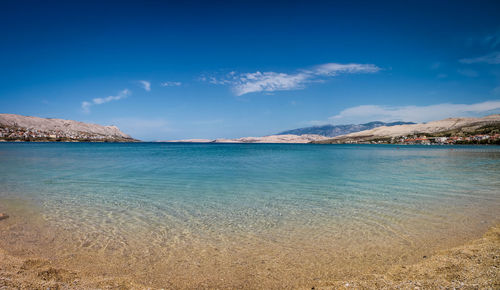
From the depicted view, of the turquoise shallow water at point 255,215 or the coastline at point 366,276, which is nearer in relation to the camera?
the coastline at point 366,276

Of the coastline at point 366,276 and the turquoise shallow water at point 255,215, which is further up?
the coastline at point 366,276

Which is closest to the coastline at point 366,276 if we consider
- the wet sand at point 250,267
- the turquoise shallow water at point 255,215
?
the wet sand at point 250,267

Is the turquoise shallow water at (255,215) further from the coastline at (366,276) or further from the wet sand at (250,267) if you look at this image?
the coastline at (366,276)

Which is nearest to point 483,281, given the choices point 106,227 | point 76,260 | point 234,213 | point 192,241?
point 192,241

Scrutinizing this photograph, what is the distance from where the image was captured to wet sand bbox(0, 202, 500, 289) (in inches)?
199

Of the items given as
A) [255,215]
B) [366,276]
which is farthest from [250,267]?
[255,215]

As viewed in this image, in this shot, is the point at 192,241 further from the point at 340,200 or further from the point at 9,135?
the point at 9,135

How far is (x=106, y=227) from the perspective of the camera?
28.6 feet

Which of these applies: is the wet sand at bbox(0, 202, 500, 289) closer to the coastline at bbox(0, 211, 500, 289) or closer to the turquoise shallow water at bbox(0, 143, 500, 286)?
the coastline at bbox(0, 211, 500, 289)

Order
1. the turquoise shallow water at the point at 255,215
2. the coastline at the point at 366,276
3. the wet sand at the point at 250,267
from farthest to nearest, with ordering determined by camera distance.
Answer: the turquoise shallow water at the point at 255,215
the wet sand at the point at 250,267
the coastline at the point at 366,276

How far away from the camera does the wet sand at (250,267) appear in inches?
199

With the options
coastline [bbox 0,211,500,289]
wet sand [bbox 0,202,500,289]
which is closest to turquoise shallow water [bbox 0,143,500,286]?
wet sand [bbox 0,202,500,289]

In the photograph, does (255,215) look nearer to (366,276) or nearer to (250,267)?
(250,267)

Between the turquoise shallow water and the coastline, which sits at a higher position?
the coastline
